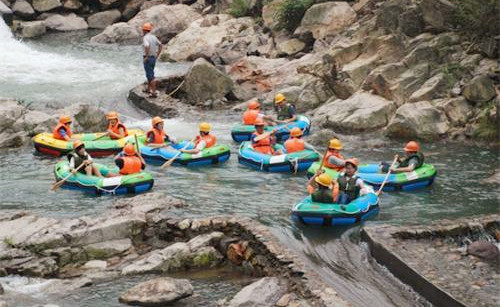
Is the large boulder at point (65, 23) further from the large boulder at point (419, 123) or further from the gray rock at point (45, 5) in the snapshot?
the large boulder at point (419, 123)

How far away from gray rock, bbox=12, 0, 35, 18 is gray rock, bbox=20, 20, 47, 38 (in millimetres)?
1058

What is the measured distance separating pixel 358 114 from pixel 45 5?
22.7m

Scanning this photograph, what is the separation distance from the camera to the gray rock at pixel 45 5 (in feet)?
120

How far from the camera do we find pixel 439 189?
48.6 ft

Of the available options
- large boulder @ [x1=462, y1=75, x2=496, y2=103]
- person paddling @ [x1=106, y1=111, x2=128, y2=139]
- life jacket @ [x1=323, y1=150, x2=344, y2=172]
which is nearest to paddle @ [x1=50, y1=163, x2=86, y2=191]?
person paddling @ [x1=106, y1=111, x2=128, y2=139]

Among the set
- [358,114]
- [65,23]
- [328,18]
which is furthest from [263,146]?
[65,23]

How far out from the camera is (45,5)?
36781 mm

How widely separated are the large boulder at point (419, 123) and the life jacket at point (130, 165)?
7126 millimetres

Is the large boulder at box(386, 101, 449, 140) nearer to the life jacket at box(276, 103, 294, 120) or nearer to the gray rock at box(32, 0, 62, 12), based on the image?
the life jacket at box(276, 103, 294, 120)

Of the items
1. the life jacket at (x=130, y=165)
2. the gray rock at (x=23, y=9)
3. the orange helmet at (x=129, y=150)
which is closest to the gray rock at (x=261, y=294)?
the life jacket at (x=130, y=165)

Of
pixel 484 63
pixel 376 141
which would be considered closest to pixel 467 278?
pixel 376 141

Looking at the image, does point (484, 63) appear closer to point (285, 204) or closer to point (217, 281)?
point (285, 204)

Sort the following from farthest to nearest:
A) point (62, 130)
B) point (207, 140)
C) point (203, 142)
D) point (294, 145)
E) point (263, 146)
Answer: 1. point (62, 130)
2. point (207, 140)
3. point (203, 142)
4. point (263, 146)
5. point (294, 145)

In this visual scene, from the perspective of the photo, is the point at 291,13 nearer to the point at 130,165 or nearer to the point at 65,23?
the point at 130,165
